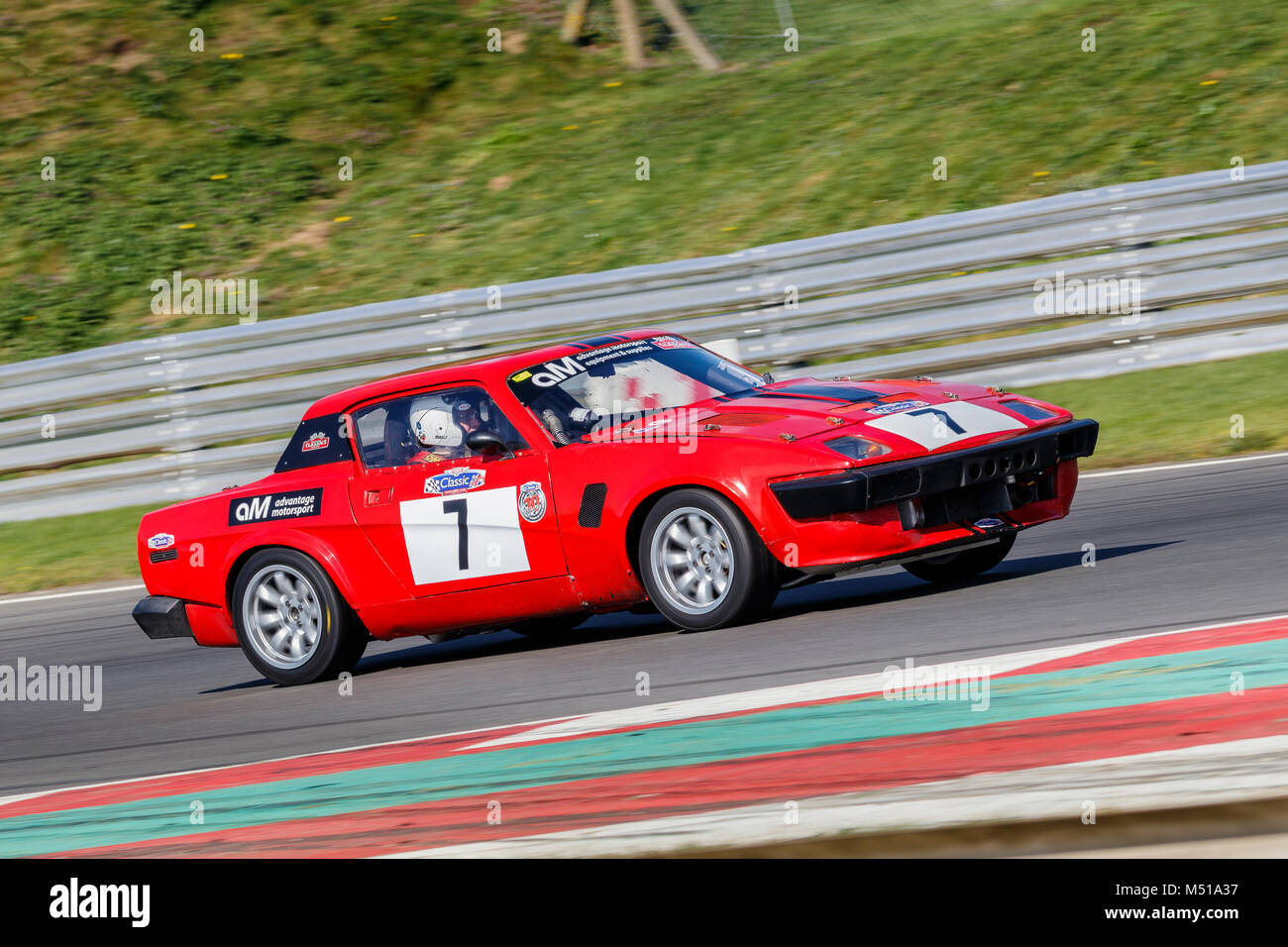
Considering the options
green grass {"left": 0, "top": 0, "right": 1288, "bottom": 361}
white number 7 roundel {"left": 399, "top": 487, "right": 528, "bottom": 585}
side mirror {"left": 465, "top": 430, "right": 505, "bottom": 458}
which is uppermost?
green grass {"left": 0, "top": 0, "right": 1288, "bottom": 361}

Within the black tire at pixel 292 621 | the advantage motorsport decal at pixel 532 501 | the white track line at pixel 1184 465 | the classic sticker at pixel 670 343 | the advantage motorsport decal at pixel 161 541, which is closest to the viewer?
the advantage motorsport decal at pixel 532 501

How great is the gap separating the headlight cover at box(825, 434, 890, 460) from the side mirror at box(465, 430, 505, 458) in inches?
60.4

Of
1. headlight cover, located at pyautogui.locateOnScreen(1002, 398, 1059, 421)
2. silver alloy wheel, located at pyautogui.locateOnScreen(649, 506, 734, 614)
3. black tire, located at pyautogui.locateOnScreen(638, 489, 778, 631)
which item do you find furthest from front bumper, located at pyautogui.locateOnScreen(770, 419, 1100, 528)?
silver alloy wheel, located at pyautogui.locateOnScreen(649, 506, 734, 614)

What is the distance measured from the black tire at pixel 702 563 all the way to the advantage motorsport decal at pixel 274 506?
181 cm

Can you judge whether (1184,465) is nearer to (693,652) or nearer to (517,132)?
(693,652)

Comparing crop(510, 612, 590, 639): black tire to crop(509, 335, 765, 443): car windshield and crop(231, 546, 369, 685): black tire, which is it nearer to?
crop(231, 546, 369, 685): black tire

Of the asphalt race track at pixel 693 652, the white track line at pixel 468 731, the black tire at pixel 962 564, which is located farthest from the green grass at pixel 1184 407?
the white track line at pixel 468 731

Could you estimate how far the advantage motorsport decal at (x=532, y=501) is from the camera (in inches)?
285

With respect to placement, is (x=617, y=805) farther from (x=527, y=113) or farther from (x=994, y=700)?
(x=527, y=113)

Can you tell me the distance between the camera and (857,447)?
Result: 6664mm

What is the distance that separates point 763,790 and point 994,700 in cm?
97

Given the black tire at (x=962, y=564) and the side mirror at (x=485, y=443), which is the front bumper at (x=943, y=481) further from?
the side mirror at (x=485, y=443)

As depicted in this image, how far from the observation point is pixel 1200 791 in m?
3.42

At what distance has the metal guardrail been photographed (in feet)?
39.2
